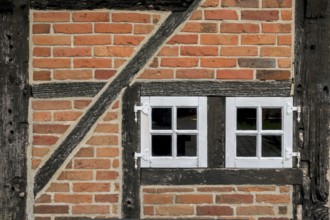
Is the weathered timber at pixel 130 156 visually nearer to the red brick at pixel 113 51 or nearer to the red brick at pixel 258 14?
the red brick at pixel 113 51

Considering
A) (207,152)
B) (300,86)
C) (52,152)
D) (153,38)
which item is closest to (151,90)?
(153,38)

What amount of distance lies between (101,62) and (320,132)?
163cm

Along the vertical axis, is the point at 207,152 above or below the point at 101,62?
below

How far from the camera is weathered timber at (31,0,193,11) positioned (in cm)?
323

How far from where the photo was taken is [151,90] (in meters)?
3.27

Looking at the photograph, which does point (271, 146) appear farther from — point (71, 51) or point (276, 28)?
point (71, 51)

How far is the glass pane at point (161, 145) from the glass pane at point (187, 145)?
65 mm

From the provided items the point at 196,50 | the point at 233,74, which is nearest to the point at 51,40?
the point at 196,50

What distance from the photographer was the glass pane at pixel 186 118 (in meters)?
3.31

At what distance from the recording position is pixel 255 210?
10.9 ft

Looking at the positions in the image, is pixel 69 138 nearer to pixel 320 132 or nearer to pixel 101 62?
pixel 101 62

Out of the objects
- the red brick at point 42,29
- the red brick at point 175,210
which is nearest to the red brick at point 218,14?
the red brick at point 42,29

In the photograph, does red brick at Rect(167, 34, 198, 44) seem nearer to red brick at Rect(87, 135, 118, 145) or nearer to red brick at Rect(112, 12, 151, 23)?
red brick at Rect(112, 12, 151, 23)

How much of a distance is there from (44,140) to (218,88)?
1.28 m
